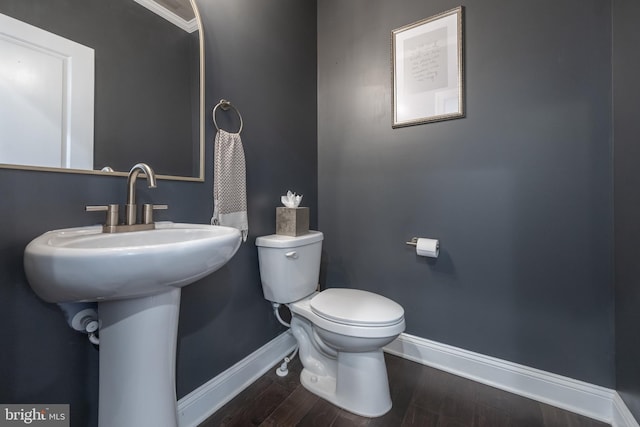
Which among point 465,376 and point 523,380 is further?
point 465,376

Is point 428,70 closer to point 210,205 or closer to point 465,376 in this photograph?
point 210,205

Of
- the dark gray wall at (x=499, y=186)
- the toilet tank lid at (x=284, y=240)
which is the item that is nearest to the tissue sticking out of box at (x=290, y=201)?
the toilet tank lid at (x=284, y=240)

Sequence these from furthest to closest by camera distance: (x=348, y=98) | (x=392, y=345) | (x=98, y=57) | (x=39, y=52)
Result: (x=348, y=98)
(x=392, y=345)
(x=98, y=57)
(x=39, y=52)

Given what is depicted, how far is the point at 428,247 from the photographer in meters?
1.34

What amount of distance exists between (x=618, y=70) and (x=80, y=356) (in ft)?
7.22

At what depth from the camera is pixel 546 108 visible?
1.17 m

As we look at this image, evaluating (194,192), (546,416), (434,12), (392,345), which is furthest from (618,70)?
(194,192)

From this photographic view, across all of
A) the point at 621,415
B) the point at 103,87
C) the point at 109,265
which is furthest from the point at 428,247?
the point at 103,87

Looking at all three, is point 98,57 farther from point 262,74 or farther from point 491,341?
point 491,341

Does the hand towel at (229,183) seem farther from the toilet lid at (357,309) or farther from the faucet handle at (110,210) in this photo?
the toilet lid at (357,309)

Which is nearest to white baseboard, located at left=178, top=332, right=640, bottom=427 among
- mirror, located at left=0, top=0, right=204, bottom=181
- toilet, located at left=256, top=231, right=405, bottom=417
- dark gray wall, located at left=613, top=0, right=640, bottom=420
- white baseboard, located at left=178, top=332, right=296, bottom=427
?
white baseboard, located at left=178, top=332, right=296, bottom=427

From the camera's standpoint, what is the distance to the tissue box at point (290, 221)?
1350 mm

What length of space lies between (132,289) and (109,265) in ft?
0.32
